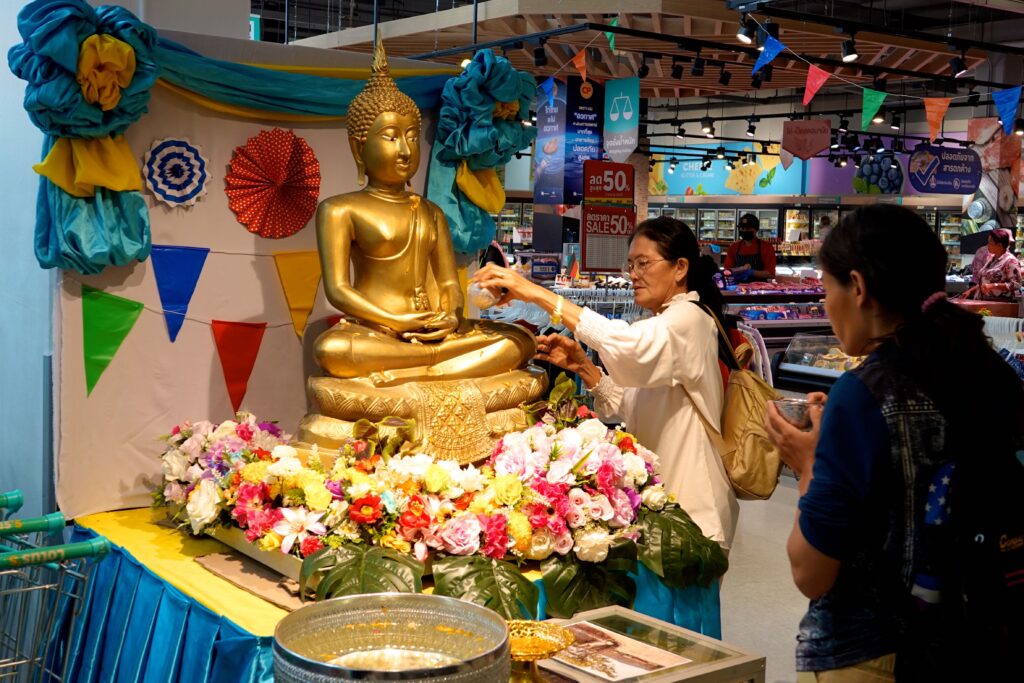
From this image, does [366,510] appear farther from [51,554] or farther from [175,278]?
[175,278]

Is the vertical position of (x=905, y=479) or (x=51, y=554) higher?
(x=905, y=479)

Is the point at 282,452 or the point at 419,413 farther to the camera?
the point at 419,413

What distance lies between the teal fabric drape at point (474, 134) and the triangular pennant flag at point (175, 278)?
3.49ft

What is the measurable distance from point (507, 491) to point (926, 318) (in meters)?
1.58

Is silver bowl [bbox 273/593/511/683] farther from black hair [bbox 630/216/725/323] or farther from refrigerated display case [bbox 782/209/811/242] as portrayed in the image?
refrigerated display case [bbox 782/209/811/242]

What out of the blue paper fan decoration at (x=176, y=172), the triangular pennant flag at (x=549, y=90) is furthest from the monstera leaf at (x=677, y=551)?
the triangular pennant flag at (x=549, y=90)

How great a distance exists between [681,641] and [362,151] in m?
2.30

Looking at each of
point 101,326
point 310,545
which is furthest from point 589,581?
point 101,326

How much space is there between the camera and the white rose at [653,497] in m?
3.25

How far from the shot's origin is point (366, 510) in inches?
114

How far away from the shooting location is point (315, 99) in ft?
13.6

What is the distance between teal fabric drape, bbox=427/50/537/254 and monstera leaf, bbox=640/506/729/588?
1786 mm

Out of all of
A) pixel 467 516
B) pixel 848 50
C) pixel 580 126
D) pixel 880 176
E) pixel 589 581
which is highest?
pixel 848 50

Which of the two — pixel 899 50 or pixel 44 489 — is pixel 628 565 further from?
pixel 899 50
